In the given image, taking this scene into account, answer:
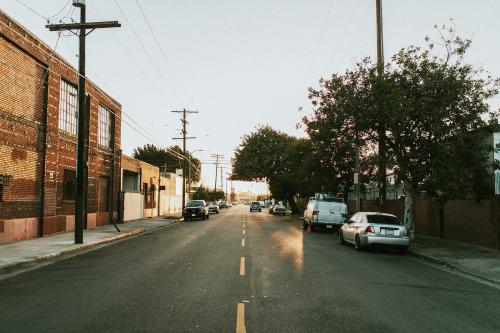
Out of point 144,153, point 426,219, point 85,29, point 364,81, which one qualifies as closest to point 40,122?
point 85,29

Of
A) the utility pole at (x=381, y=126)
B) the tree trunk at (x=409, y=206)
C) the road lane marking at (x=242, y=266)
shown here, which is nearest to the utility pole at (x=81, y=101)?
the road lane marking at (x=242, y=266)

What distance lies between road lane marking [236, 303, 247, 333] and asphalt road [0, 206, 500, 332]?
0.5 inches

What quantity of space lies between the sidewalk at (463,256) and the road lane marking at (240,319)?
6.76 meters

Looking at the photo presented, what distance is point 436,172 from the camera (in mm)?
17797

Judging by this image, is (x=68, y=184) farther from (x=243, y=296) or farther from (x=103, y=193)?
(x=243, y=296)

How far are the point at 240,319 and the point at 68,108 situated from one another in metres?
20.9

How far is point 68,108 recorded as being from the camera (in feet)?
81.1

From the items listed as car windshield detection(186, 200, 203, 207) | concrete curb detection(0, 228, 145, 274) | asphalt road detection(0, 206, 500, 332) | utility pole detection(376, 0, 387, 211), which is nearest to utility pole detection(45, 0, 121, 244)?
concrete curb detection(0, 228, 145, 274)

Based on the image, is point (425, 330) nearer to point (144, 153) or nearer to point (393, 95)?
point (393, 95)

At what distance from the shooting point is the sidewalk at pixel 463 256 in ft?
40.4

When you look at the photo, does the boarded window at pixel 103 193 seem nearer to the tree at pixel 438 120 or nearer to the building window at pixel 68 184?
the building window at pixel 68 184

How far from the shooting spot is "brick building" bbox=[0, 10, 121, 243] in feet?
59.7

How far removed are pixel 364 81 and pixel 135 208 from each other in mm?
25381

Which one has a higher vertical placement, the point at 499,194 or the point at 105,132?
the point at 105,132
